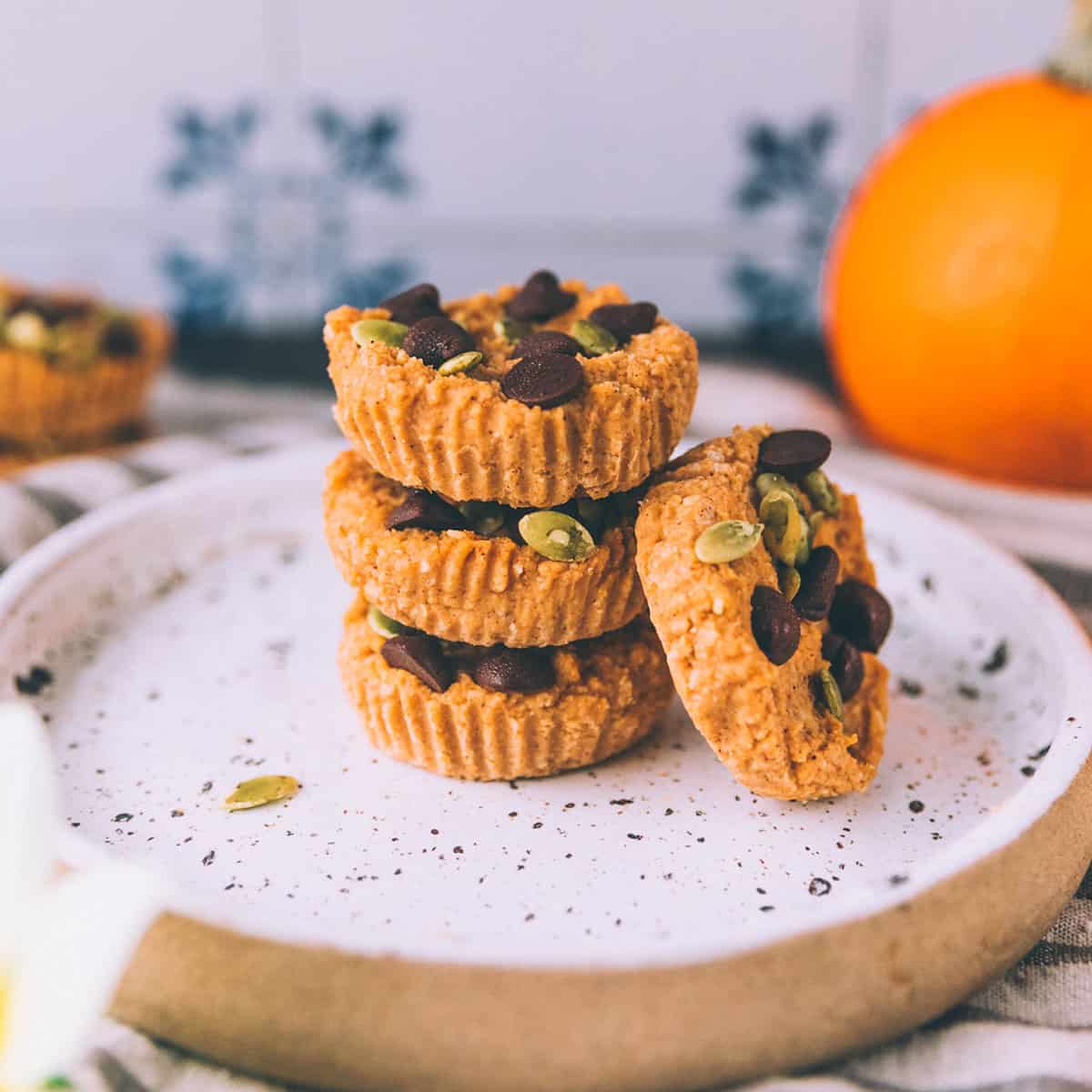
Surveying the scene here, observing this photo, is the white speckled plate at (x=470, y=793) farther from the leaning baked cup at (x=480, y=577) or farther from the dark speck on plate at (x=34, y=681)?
the leaning baked cup at (x=480, y=577)

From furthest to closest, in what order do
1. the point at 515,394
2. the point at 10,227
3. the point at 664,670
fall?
the point at 10,227
the point at 664,670
the point at 515,394

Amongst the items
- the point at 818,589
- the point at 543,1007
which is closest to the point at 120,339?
the point at 818,589

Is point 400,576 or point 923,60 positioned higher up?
point 923,60

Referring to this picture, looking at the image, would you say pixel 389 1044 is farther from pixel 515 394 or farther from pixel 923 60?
pixel 923 60

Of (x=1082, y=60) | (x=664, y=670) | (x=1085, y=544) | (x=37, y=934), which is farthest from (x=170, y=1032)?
(x=1082, y=60)

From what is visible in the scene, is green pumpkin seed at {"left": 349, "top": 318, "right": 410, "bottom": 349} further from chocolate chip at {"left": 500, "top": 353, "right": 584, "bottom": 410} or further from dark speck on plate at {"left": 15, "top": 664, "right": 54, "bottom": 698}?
dark speck on plate at {"left": 15, "top": 664, "right": 54, "bottom": 698}

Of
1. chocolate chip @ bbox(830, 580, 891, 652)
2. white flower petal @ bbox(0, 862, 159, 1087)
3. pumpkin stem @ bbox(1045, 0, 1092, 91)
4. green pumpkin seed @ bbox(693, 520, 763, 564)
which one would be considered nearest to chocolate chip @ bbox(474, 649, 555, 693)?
green pumpkin seed @ bbox(693, 520, 763, 564)

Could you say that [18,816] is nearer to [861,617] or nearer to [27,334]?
[861,617]
